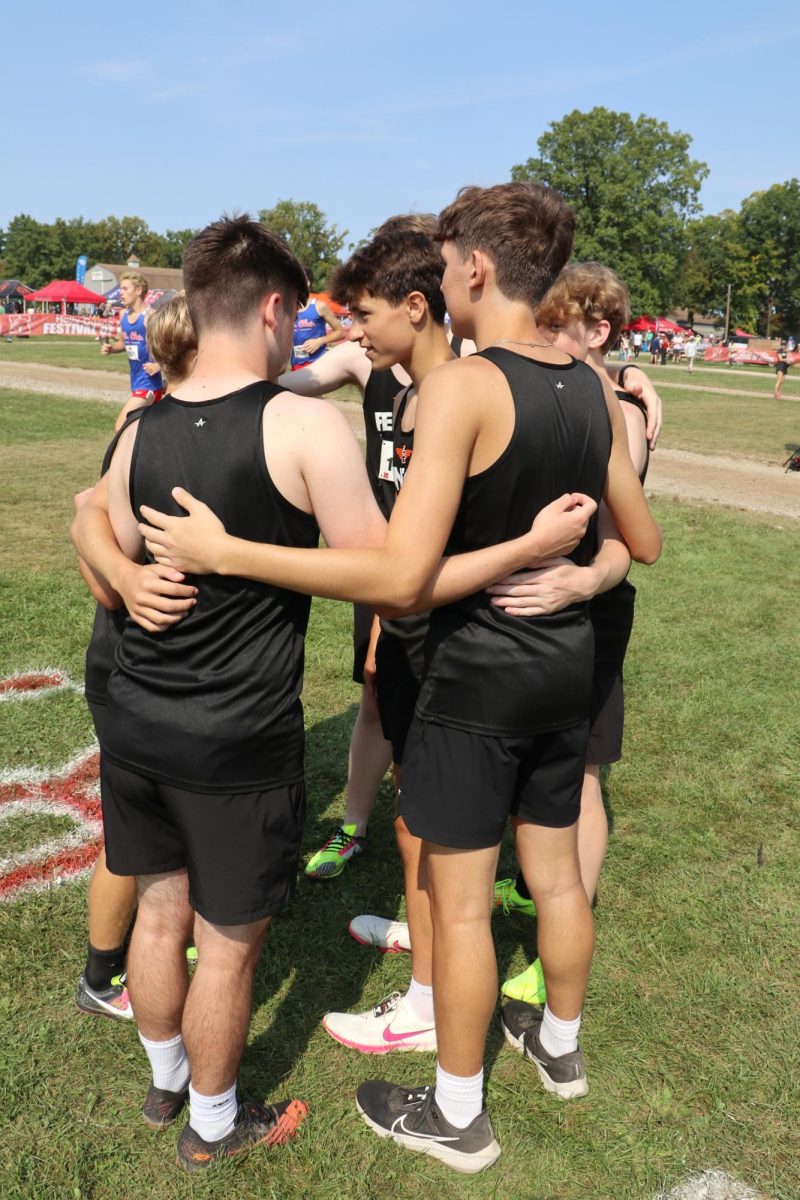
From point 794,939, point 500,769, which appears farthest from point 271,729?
point 794,939

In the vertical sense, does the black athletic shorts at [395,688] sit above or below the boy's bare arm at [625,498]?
below

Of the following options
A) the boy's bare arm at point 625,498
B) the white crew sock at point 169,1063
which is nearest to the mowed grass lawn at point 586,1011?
the white crew sock at point 169,1063

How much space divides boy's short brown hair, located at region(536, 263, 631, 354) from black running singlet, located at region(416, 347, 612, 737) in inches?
29.8

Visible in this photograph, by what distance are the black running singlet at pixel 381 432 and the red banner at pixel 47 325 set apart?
45569mm

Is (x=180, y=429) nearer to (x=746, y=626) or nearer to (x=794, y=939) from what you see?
(x=794, y=939)

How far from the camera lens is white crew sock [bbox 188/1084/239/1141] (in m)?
2.29

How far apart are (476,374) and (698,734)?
12.1ft

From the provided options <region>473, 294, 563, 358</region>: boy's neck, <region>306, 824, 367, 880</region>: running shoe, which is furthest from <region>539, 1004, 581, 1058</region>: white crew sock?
<region>473, 294, 563, 358</region>: boy's neck

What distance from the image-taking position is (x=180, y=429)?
1.97 meters

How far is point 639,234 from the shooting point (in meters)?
68.4

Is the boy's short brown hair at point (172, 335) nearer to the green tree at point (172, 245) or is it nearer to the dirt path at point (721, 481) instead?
the dirt path at point (721, 481)

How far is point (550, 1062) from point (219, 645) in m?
1.61

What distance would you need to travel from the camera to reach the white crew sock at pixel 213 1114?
2.29 m

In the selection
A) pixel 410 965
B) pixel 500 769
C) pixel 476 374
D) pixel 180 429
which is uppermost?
pixel 476 374
